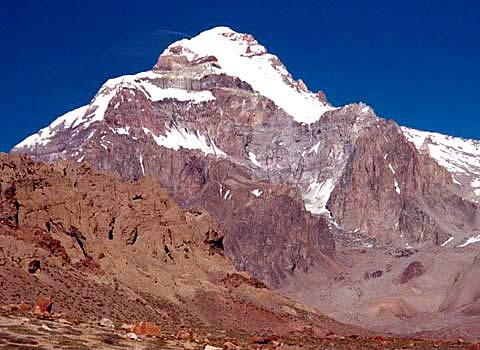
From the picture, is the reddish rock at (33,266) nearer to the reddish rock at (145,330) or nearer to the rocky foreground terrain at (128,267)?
the rocky foreground terrain at (128,267)

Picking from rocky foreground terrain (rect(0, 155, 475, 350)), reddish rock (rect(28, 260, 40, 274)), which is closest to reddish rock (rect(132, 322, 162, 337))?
rocky foreground terrain (rect(0, 155, 475, 350))

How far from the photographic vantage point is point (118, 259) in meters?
113

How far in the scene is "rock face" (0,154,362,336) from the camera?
86500 mm

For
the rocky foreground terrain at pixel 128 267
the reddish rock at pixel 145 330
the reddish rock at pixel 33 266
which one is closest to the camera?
the reddish rock at pixel 145 330

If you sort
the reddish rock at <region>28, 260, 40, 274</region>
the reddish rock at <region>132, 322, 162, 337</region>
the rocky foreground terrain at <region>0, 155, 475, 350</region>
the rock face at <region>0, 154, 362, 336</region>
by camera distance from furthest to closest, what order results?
the rock face at <region>0, 154, 362, 336</region>
the reddish rock at <region>28, 260, 40, 274</region>
the rocky foreground terrain at <region>0, 155, 475, 350</region>
the reddish rock at <region>132, 322, 162, 337</region>

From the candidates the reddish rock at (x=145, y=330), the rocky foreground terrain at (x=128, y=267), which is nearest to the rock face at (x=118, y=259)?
the rocky foreground terrain at (x=128, y=267)

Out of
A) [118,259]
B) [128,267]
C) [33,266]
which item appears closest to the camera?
[33,266]

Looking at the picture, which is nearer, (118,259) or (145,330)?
(145,330)

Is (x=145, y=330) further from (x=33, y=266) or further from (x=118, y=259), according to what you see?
(x=118, y=259)

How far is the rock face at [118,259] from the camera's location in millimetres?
Result: 86500

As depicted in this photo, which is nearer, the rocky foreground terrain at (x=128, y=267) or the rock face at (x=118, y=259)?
the rocky foreground terrain at (x=128, y=267)

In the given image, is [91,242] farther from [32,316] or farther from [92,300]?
[32,316]

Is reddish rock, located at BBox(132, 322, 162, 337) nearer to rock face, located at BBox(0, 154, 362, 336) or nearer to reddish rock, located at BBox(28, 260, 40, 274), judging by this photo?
rock face, located at BBox(0, 154, 362, 336)

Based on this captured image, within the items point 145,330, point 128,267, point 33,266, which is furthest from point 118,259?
point 145,330
